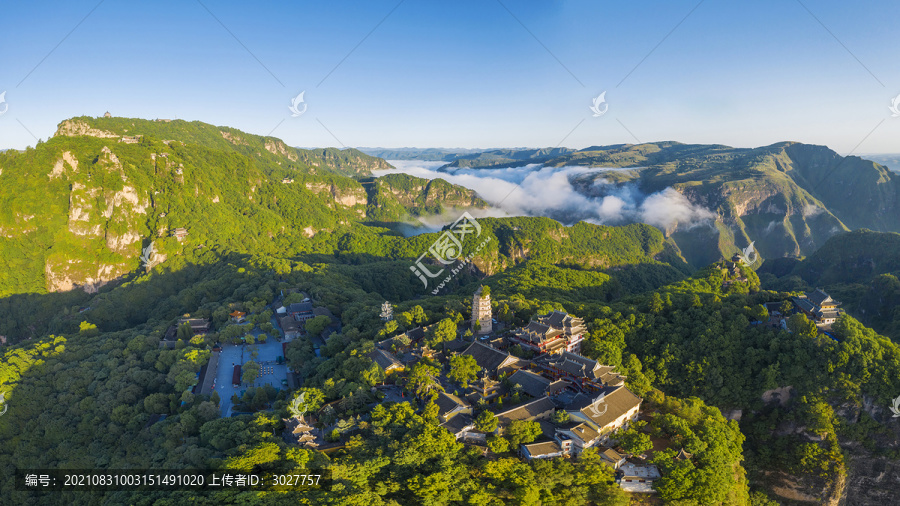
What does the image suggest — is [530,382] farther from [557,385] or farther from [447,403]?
[447,403]

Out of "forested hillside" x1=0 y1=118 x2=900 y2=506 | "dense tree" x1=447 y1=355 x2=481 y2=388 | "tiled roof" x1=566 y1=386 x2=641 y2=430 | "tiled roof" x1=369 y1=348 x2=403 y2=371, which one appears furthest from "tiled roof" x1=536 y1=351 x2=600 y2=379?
"tiled roof" x1=369 y1=348 x2=403 y2=371

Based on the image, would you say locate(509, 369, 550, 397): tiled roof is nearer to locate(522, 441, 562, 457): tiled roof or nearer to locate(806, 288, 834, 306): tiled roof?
locate(522, 441, 562, 457): tiled roof

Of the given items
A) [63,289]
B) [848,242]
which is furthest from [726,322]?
[63,289]

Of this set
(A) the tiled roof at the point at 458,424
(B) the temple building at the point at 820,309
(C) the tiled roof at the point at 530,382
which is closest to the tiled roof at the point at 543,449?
(A) the tiled roof at the point at 458,424

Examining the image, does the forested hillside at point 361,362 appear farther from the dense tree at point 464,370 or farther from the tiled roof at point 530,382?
the dense tree at point 464,370

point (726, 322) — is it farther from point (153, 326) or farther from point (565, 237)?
point (565, 237)

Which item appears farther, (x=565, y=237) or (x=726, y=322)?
(x=565, y=237)

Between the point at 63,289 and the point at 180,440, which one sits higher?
the point at 63,289
